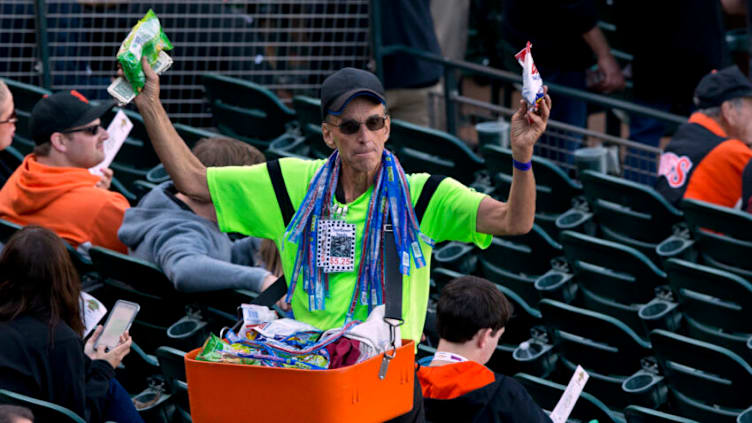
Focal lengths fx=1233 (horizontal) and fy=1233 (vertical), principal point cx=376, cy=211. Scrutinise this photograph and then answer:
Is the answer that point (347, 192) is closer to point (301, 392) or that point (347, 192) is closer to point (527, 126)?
point (527, 126)

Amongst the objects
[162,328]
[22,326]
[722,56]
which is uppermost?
[722,56]

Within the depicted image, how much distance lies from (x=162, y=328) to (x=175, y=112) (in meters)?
2.53

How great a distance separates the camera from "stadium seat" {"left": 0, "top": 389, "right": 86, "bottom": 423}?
3.79m

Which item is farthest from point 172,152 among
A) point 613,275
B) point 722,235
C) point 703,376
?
point 722,235

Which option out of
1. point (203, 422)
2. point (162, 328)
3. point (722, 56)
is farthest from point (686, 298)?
point (722, 56)

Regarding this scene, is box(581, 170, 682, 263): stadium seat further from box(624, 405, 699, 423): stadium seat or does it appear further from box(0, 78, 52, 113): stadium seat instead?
box(0, 78, 52, 113): stadium seat

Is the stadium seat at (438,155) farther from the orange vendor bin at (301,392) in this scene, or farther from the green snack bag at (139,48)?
the orange vendor bin at (301,392)

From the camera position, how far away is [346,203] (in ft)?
11.6

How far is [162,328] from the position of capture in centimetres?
493

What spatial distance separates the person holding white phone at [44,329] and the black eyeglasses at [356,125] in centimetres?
125

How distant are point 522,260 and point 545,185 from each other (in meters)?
0.51

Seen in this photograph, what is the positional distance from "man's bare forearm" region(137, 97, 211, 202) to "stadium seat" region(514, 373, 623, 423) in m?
1.51

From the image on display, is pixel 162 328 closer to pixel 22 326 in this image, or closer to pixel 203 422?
pixel 22 326

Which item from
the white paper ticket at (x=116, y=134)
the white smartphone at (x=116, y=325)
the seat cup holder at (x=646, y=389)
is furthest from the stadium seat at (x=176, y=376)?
the seat cup holder at (x=646, y=389)
